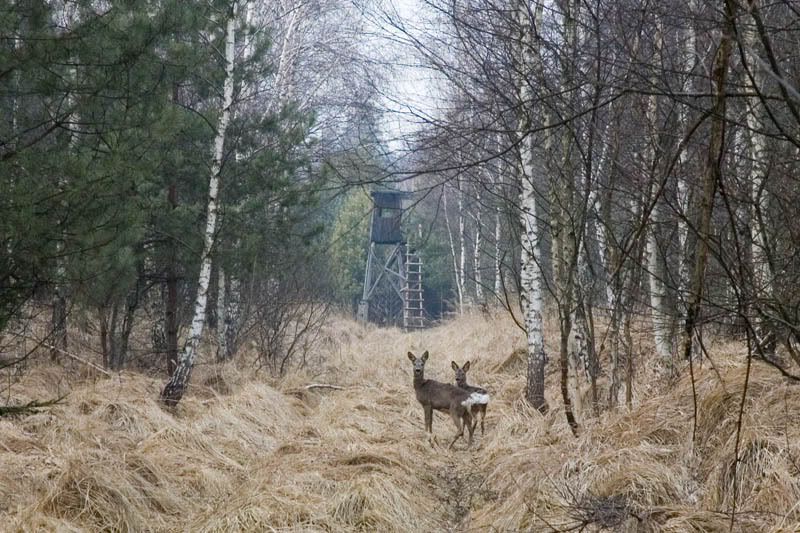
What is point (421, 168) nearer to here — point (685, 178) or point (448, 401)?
point (685, 178)

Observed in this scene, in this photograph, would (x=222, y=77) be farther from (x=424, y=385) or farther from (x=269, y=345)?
(x=424, y=385)

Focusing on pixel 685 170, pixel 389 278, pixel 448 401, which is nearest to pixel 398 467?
pixel 448 401

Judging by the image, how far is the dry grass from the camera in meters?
4.82

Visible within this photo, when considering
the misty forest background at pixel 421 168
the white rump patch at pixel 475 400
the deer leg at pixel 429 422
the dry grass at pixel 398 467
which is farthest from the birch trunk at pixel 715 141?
the deer leg at pixel 429 422

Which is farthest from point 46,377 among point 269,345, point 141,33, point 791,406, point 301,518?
point 791,406

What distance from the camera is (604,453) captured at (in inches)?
222

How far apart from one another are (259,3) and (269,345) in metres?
8.76

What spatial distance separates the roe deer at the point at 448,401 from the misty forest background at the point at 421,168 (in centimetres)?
110

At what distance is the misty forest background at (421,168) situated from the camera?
383cm

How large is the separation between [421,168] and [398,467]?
3482 mm

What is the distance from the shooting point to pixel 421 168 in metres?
4.57

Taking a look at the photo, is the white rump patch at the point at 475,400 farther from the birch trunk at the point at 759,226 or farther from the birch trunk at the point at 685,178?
the birch trunk at the point at 759,226

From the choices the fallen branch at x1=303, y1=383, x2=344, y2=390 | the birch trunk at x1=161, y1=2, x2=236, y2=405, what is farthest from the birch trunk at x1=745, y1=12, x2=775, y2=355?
the fallen branch at x1=303, y1=383, x2=344, y2=390

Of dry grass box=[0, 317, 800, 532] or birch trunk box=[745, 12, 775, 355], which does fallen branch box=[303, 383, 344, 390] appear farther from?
birch trunk box=[745, 12, 775, 355]
